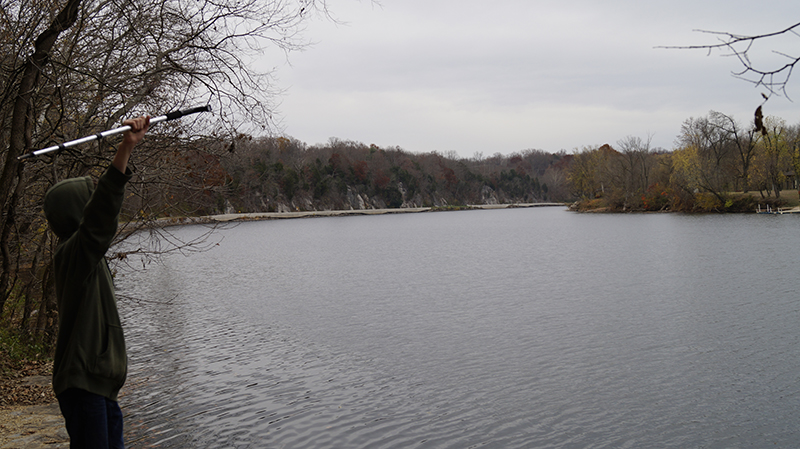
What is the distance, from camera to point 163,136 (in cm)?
891

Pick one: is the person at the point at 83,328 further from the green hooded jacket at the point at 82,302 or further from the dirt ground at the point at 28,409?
the dirt ground at the point at 28,409

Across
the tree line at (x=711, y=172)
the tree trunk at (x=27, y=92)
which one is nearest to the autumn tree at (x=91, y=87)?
the tree trunk at (x=27, y=92)

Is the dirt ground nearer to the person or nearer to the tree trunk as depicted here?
the tree trunk

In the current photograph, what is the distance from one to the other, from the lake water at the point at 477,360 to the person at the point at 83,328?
16.3 ft

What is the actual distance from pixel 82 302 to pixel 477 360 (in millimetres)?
9219

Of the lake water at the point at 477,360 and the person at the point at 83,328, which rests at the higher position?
the person at the point at 83,328

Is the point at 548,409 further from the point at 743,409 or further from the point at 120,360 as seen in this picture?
the point at 120,360

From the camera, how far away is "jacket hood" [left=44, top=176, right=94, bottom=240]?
3.12 meters

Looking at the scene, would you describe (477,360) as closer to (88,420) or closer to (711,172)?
(88,420)

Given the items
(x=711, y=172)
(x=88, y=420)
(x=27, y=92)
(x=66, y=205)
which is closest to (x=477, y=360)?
(x=27, y=92)

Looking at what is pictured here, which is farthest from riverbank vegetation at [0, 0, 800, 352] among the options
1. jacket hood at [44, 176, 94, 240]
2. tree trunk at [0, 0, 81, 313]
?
jacket hood at [44, 176, 94, 240]

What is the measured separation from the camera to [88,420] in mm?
3125

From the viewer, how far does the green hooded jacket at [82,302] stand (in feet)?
9.89

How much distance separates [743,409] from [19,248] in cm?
1119
